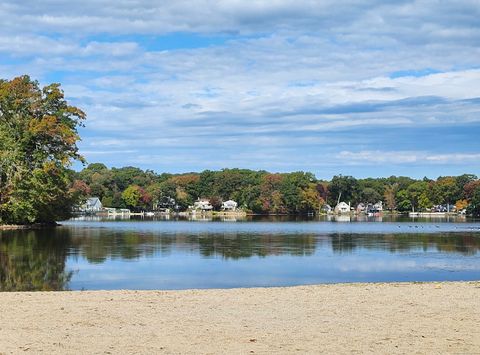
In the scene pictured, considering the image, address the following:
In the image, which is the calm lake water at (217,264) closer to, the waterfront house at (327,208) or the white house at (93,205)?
the white house at (93,205)

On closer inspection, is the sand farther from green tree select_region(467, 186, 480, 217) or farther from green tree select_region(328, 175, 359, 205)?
green tree select_region(328, 175, 359, 205)

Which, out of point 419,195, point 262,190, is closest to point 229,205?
point 262,190

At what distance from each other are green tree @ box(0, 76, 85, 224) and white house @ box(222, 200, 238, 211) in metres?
105

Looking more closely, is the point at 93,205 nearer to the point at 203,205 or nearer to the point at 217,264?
the point at 203,205

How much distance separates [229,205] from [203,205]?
867cm

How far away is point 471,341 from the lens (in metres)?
10.3

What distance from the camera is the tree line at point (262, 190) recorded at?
514 ft

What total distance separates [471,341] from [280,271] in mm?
15078

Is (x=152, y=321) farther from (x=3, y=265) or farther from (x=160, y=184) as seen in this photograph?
(x=160, y=184)

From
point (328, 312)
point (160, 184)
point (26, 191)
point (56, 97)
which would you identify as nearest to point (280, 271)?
point (328, 312)

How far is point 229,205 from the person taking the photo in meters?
170

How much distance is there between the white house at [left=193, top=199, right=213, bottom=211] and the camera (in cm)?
17425

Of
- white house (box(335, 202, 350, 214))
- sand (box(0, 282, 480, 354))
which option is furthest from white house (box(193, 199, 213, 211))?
sand (box(0, 282, 480, 354))

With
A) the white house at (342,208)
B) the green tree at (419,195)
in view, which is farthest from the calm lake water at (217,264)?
the green tree at (419,195)
